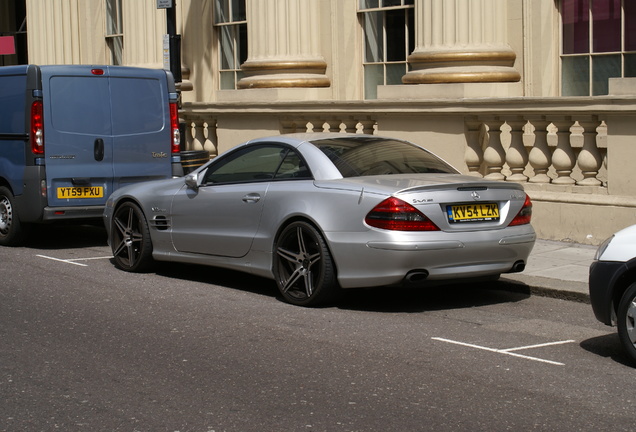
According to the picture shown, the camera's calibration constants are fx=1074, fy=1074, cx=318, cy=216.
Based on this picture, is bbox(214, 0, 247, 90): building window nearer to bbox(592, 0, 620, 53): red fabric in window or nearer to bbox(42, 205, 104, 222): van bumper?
bbox(42, 205, 104, 222): van bumper

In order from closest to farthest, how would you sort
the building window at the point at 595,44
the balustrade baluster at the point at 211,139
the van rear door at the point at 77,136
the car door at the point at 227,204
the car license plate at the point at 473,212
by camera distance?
the car license plate at the point at 473,212, the car door at the point at 227,204, the van rear door at the point at 77,136, the building window at the point at 595,44, the balustrade baluster at the point at 211,139

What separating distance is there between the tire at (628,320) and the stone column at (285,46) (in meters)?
10.1

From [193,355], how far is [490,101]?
6.54 metres

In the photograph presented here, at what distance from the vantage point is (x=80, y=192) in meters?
12.5

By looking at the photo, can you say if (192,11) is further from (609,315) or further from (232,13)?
(609,315)

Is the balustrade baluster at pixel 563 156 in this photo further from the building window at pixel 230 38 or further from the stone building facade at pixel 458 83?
the building window at pixel 230 38

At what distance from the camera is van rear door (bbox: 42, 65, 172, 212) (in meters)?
12.4

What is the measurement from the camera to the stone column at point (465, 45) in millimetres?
13594

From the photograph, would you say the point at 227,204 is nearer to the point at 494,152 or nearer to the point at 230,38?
the point at 494,152

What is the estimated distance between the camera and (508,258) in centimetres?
884

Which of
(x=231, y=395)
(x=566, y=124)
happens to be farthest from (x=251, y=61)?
(x=231, y=395)

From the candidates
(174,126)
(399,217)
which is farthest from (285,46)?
(399,217)

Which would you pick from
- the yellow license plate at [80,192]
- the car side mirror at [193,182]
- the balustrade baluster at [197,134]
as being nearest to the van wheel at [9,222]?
the yellow license plate at [80,192]

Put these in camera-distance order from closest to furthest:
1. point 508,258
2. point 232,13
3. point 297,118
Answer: point 508,258, point 297,118, point 232,13
